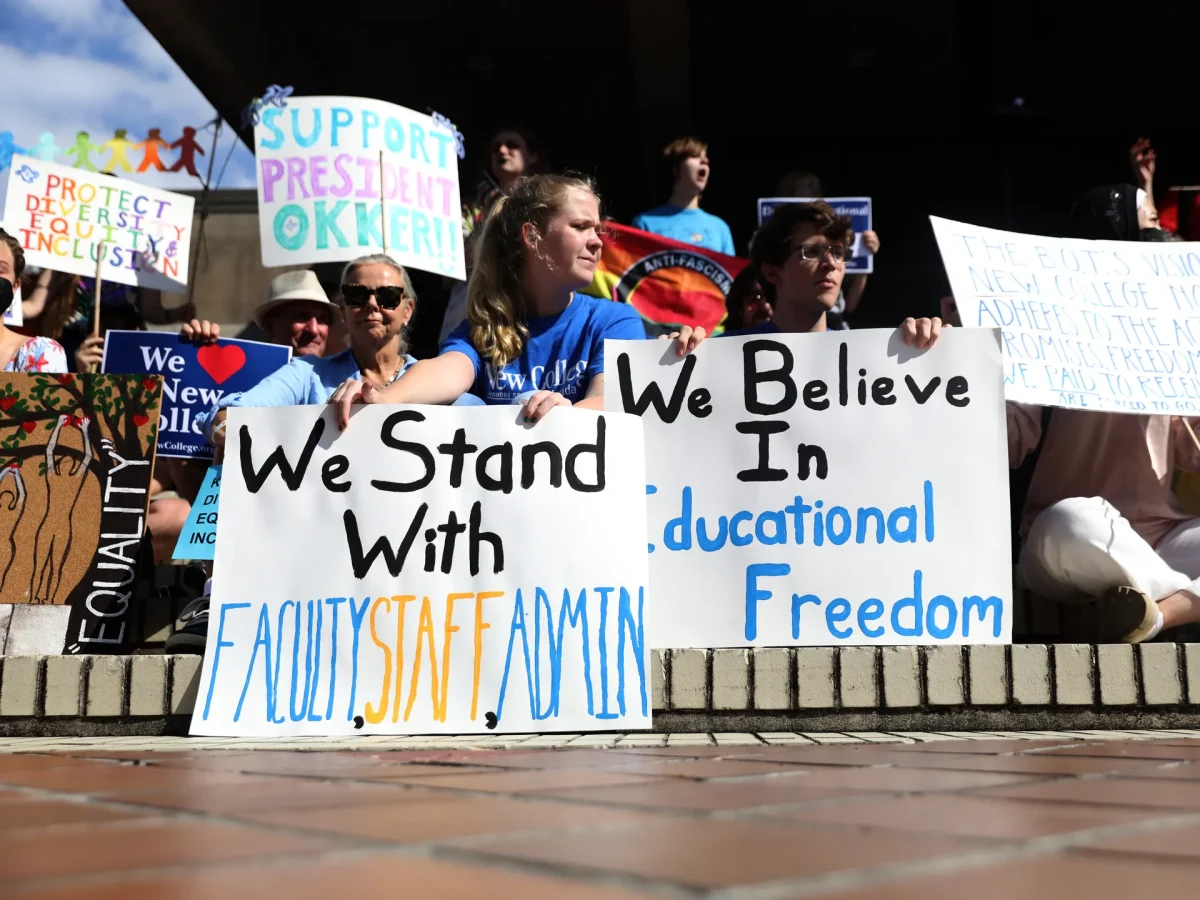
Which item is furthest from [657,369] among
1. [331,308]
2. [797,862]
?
[331,308]

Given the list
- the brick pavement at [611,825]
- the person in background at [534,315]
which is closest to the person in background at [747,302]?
the person in background at [534,315]

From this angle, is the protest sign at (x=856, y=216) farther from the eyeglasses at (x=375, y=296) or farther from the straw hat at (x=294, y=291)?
the eyeglasses at (x=375, y=296)

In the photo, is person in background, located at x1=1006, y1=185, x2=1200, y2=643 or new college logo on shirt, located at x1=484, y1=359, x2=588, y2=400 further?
new college logo on shirt, located at x1=484, y1=359, x2=588, y2=400

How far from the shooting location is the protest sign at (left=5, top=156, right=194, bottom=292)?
5027 millimetres

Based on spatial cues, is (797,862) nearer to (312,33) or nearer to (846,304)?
(846,304)

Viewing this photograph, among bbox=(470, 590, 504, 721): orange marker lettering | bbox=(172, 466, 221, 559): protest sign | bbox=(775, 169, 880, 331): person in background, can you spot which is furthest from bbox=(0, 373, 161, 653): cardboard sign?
bbox=(775, 169, 880, 331): person in background

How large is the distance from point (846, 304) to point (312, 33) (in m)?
5.50

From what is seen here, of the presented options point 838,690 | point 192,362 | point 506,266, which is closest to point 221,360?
point 192,362

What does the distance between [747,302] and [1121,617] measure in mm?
2052

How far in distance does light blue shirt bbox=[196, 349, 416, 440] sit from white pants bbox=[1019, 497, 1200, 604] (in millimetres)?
1743

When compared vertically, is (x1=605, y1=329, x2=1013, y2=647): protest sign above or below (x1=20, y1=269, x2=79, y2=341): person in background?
below

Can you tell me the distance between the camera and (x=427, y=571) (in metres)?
2.54

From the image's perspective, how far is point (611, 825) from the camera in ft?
3.37

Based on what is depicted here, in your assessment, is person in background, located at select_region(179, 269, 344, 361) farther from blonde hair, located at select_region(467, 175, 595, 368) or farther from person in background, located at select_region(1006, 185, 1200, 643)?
person in background, located at select_region(1006, 185, 1200, 643)
